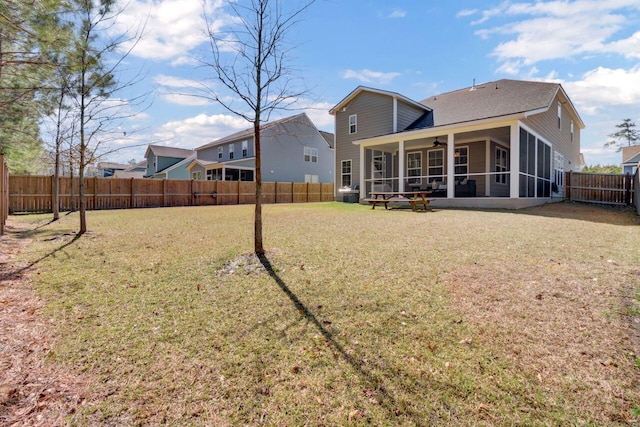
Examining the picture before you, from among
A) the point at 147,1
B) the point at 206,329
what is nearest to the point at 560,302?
the point at 206,329

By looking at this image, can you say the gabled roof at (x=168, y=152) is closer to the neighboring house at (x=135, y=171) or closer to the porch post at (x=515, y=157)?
the neighboring house at (x=135, y=171)

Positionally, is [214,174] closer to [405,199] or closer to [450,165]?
[405,199]

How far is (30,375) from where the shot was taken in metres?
2.31

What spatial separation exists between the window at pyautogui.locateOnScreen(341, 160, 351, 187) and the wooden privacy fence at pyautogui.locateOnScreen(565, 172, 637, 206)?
37.3 ft

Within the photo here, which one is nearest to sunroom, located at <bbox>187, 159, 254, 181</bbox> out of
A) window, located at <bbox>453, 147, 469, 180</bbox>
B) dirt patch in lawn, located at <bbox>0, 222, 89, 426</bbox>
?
window, located at <bbox>453, 147, 469, 180</bbox>

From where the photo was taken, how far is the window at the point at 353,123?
18.5 m

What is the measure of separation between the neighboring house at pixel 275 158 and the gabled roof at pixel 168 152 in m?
6.80

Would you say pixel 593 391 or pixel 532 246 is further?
pixel 532 246

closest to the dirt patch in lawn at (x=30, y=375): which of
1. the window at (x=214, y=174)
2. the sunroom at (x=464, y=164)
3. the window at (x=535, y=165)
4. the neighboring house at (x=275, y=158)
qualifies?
the sunroom at (x=464, y=164)

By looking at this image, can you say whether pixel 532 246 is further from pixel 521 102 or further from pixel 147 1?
pixel 521 102

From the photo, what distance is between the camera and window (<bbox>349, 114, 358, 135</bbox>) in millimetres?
18469

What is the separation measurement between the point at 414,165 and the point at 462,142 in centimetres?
288

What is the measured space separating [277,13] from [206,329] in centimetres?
489

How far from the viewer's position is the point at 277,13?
16.5 feet
